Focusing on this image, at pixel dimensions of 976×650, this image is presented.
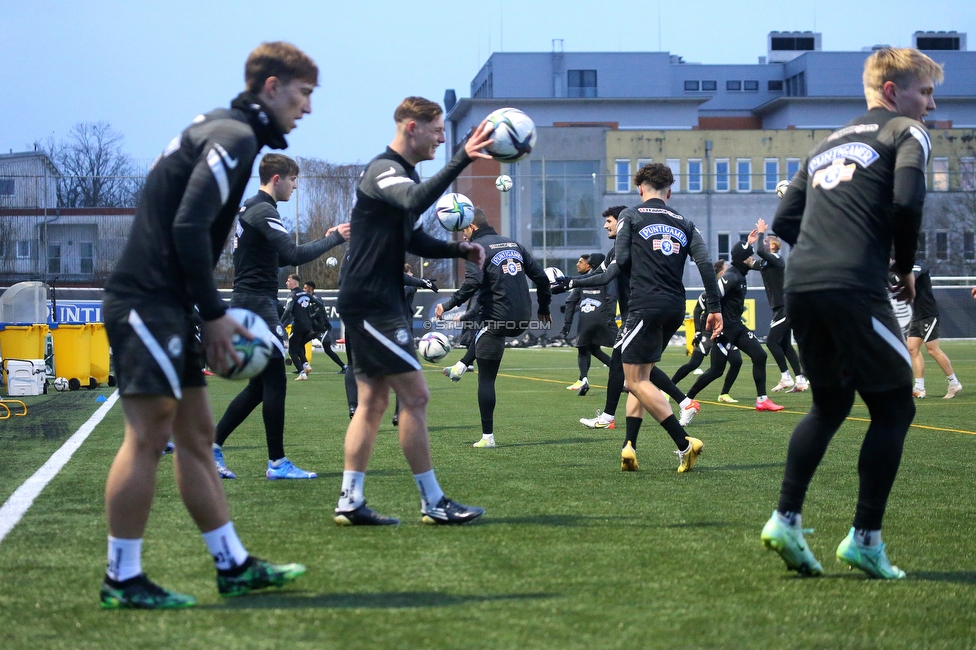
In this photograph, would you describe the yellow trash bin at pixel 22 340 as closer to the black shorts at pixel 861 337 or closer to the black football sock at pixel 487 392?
the black football sock at pixel 487 392

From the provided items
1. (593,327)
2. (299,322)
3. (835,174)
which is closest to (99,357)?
(299,322)

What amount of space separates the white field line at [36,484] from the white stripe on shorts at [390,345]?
191 cm

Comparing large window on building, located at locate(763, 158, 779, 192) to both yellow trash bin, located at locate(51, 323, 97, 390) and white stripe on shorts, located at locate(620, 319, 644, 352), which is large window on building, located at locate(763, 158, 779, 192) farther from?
white stripe on shorts, located at locate(620, 319, 644, 352)

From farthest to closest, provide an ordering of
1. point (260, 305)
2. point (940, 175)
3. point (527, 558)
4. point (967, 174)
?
point (940, 175) < point (967, 174) < point (260, 305) < point (527, 558)

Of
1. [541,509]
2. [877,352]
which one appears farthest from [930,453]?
[877,352]

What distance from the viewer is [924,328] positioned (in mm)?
14695

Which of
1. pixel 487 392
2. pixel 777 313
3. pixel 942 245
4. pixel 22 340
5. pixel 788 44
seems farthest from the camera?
pixel 788 44

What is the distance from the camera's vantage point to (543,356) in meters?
29.6

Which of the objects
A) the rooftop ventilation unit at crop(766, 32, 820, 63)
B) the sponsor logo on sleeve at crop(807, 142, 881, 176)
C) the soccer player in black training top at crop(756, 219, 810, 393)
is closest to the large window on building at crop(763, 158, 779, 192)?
the rooftop ventilation unit at crop(766, 32, 820, 63)

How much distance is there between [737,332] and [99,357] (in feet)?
35.9

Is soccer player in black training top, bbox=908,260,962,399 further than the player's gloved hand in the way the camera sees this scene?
Yes

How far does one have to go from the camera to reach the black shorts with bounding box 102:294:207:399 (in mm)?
3594

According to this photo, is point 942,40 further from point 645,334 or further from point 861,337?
point 861,337

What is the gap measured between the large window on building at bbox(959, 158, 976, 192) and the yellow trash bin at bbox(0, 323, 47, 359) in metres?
47.0
